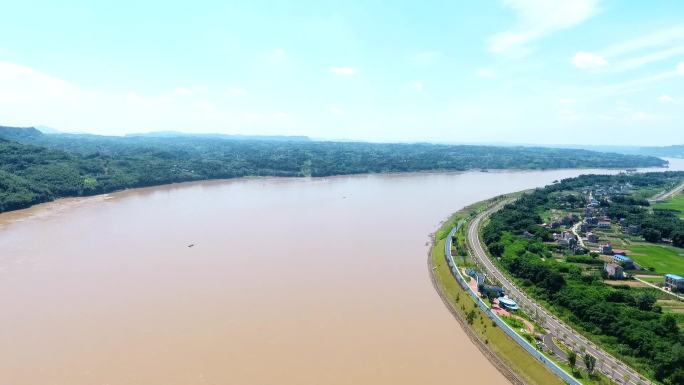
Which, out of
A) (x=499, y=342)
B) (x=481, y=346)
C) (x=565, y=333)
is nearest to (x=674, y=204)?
(x=565, y=333)

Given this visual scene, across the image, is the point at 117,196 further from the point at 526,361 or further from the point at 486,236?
the point at 526,361

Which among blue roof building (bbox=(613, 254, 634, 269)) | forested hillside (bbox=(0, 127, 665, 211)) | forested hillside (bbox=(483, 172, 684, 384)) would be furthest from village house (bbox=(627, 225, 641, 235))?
forested hillside (bbox=(0, 127, 665, 211))

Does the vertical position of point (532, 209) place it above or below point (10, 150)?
below

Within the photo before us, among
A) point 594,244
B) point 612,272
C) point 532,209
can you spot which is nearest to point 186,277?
point 612,272

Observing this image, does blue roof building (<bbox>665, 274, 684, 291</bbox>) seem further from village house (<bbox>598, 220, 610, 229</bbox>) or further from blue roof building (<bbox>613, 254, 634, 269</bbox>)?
village house (<bbox>598, 220, 610, 229</bbox>)

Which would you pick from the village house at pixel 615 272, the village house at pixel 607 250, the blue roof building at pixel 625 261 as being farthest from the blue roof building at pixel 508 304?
the village house at pixel 607 250

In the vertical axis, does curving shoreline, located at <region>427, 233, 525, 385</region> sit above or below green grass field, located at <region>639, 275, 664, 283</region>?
below
